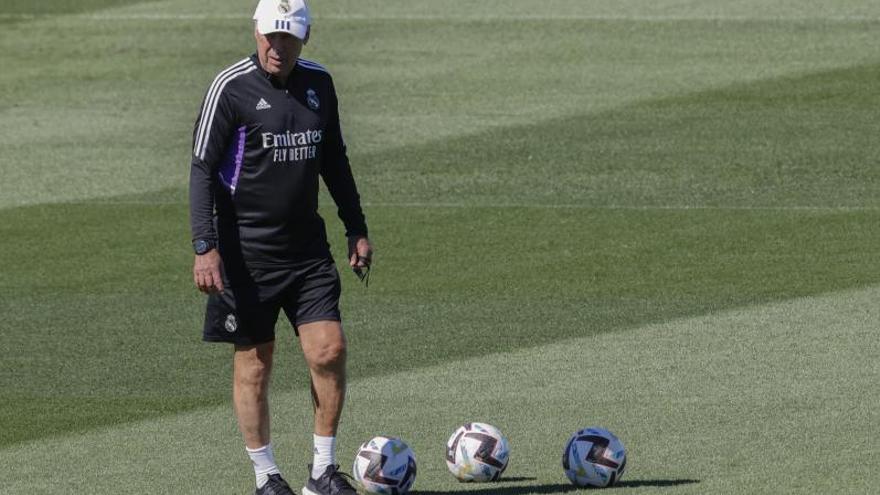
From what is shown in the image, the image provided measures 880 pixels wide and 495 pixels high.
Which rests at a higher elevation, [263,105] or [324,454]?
[263,105]

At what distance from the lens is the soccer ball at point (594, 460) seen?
9.60 m

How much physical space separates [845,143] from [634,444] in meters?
13.6

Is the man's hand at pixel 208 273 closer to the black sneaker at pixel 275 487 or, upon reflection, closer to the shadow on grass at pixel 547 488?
the black sneaker at pixel 275 487

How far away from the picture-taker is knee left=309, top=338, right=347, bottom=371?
31.1 ft

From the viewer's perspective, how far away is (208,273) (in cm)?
933

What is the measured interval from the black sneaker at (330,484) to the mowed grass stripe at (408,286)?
2.65m

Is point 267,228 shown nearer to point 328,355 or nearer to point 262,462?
point 328,355

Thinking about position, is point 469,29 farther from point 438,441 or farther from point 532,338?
point 438,441

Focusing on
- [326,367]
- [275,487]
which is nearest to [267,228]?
[326,367]

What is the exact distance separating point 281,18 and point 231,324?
1511 millimetres

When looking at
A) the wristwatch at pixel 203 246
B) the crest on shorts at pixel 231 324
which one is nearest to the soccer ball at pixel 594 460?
the crest on shorts at pixel 231 324

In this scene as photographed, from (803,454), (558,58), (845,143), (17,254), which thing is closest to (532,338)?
(803,454)

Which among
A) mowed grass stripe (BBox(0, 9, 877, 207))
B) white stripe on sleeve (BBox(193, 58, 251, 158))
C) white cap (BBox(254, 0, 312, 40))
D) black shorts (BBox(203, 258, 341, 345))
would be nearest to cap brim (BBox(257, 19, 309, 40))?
white cap (BBox(254, 0, 312, 40))

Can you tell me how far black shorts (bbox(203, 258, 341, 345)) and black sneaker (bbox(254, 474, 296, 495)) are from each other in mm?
667
